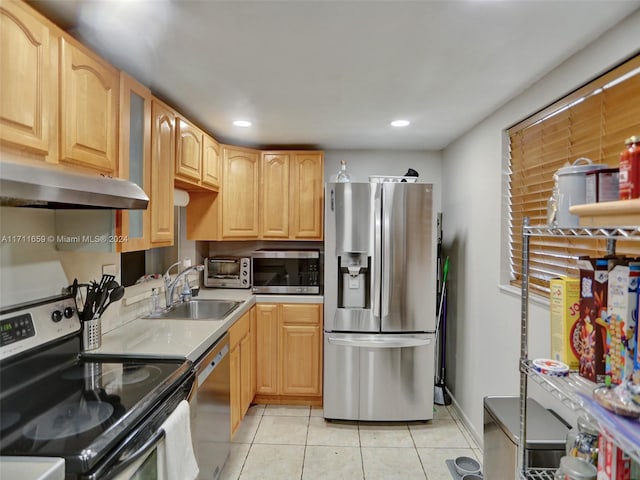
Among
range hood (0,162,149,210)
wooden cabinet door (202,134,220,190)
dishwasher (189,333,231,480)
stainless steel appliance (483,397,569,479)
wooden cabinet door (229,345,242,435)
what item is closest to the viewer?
range hood (0,162,149,210)

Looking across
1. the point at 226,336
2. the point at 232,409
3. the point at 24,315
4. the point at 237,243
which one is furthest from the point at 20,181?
the point at 237,243

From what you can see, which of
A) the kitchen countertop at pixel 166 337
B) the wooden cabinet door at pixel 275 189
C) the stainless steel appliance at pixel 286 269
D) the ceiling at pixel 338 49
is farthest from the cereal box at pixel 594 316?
the wooden cabinet door at pixel 275 189

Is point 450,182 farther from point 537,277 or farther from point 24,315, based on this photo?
point 24,315

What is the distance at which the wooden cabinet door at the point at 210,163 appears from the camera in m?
2.75

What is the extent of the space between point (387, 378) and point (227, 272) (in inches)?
65.1

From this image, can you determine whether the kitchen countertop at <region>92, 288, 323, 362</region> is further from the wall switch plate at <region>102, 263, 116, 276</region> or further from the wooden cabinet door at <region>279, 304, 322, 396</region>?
the wooden cabinet door at <region>279, 304, 322, 396</region>

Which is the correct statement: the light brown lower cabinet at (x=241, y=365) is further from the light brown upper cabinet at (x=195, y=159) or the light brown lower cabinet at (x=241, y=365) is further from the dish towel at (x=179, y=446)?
the light brown upper cabinet at (x=195, y=159)

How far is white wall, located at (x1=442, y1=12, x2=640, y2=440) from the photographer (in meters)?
1.66

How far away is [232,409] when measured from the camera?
2.38 metres

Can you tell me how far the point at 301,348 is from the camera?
309cm

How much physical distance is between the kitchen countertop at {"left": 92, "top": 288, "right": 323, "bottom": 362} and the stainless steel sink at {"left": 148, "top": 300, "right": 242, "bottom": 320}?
0.69ft

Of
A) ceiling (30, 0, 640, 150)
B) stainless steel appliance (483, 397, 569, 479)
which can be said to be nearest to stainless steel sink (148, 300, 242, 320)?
ceiling (30, 0, 640, 150)

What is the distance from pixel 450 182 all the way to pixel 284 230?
5.17ft

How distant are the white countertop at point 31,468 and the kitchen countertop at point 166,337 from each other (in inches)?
27.9
